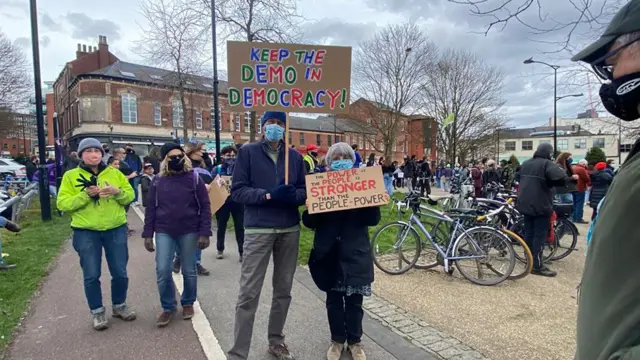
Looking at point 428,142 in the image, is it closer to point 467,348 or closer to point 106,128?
point 467,348

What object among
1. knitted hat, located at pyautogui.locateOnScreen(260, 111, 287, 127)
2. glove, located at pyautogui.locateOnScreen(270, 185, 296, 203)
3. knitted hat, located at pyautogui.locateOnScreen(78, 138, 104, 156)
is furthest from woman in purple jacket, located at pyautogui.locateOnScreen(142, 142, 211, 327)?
glove, located at pyautogui.locateOnScreen(270, 185, 296, 203)

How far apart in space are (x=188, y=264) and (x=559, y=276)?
5.50 meters

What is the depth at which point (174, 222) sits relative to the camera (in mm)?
4109

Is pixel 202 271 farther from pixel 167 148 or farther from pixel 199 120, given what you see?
pixel 199 120

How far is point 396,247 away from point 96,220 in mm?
3992

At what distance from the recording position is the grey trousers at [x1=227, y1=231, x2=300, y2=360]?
322cm

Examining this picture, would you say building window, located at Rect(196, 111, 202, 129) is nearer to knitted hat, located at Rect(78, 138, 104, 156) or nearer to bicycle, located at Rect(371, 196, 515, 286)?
bicycle, located at Rect(371, 196, 515, 286)

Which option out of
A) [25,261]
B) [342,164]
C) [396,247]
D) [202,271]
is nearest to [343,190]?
[342,164]

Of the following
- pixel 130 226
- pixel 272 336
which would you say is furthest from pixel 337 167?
pixel 130 226

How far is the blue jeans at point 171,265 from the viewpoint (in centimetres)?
412

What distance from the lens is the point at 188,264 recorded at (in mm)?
4250

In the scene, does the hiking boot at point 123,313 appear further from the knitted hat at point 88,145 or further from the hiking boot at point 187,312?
the knitted hat at point 88,145

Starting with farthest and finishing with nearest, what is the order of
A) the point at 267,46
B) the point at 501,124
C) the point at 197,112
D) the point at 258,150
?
the point at 197,112 < the point at 501,124 < the point at 267,46 < the point at 258,150

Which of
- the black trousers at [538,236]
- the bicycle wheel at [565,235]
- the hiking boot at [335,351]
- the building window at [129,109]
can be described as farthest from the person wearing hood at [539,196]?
the building window at [129,109]
